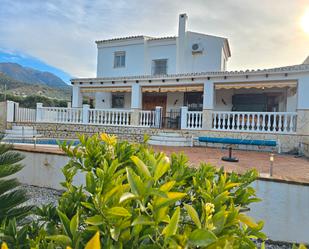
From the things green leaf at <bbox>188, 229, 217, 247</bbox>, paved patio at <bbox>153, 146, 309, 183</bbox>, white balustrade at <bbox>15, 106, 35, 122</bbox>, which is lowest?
paved patio at <bbox>153, 146, 309, 183</bbox>

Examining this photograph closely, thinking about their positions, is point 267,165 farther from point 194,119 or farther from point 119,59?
point 119,59

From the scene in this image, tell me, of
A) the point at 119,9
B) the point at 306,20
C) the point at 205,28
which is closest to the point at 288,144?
the point at 306,20

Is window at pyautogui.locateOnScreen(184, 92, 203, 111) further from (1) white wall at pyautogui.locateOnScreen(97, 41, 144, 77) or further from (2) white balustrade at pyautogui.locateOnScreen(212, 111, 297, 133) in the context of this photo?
(1) white wall at pyautogui.locateOnScreen(97, 41, 144, 77)

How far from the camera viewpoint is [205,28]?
24.4 metres

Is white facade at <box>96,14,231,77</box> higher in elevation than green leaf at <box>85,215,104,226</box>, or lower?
higher

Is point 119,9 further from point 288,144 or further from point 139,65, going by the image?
point 288,144

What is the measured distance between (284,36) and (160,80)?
10340 mm

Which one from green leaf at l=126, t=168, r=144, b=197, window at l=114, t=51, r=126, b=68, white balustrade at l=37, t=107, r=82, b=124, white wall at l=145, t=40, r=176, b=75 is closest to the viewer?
green leaf at l=126, t=168, r=144, b=197

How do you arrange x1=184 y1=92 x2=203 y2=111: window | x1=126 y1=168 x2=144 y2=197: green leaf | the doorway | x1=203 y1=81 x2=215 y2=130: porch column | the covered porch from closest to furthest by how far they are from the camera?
x1=126 y1=168 x2=144 y2=197: green leaf, the covered porch, x1=203 y1=81 x2=215 y2=130: porch column, x1=184 y1=92 x2=203 y2=111: window, the doorway

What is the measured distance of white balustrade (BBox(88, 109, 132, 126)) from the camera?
58.1ft

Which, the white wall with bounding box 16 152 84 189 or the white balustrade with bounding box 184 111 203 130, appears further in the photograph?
the white balustrade with bounding box 184 111 203 130

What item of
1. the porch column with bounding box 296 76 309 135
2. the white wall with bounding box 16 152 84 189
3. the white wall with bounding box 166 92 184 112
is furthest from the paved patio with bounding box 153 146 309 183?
the white wall with bounding box 166 92 184 112

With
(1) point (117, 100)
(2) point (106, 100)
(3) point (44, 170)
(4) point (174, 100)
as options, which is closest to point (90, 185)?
(3) point (44, 170)

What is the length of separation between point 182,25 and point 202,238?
23367 millimetres
